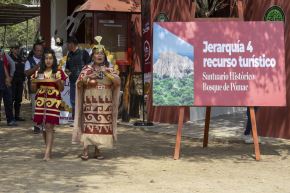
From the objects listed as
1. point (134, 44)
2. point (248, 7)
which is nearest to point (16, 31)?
point (134, 44)

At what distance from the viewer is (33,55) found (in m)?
11.8

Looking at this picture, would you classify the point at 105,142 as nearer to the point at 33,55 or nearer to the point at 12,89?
the point at 33,55

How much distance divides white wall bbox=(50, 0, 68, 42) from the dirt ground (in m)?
8.98

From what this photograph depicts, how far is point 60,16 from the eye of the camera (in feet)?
63.9

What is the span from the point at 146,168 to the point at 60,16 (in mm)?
12314

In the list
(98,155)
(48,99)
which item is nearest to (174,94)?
(98,155)

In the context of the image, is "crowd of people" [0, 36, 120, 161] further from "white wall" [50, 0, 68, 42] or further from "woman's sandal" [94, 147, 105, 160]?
"white wall" [50, 0, 68, 42]

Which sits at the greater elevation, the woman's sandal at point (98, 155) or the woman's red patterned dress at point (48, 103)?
the woman's red patterned dress at point (48, 103)

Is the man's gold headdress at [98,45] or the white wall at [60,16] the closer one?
the man's gold headdress at [98,45]

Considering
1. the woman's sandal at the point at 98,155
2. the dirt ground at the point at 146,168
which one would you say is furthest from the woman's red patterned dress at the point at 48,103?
the woman's sandal at the point at 98,155

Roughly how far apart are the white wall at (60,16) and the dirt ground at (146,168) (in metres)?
8.98

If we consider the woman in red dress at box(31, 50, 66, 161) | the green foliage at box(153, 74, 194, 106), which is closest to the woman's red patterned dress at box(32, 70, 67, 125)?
the woman in red dress at box(31, 50, 66, 161)

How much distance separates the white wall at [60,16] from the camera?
1938cm

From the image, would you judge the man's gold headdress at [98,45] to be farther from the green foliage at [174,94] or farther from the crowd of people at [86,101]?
the green foliage at [174,94]
